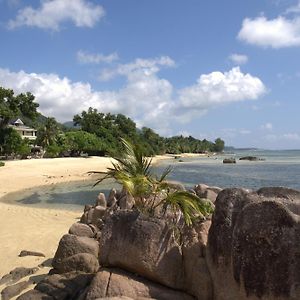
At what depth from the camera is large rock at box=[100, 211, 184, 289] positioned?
8.41 metres

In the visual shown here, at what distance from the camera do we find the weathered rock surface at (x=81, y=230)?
13102 millimetres

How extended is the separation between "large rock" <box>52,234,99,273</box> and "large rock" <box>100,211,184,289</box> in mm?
1840

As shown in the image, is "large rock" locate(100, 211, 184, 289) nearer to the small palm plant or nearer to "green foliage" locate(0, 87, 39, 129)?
the small palm plant

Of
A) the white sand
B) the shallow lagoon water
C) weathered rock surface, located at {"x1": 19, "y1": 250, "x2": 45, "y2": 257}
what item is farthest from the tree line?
weathered rock surface, located at {"x1": 19, "y1": 250, "x2": 45, "y2": 257}

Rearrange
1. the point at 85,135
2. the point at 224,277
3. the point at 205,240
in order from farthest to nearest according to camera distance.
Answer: the point at 85,135
the point at 205,240
the point at 224,277

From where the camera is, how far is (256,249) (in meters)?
7.11

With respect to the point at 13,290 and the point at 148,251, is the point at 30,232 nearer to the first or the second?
the point at 13,290

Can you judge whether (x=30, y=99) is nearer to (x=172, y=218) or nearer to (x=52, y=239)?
(x=52, y=239)

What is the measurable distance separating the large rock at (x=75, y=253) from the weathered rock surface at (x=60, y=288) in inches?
19.1

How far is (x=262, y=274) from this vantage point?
7.01m

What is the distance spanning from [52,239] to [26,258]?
8.63 ft

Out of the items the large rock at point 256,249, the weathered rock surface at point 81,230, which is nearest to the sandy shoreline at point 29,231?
the weathered rock surface at point 81,230

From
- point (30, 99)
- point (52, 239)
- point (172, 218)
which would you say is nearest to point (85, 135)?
point (30, 99)

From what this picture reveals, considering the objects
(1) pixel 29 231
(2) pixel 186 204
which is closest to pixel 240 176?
(1) pixel 29 231
